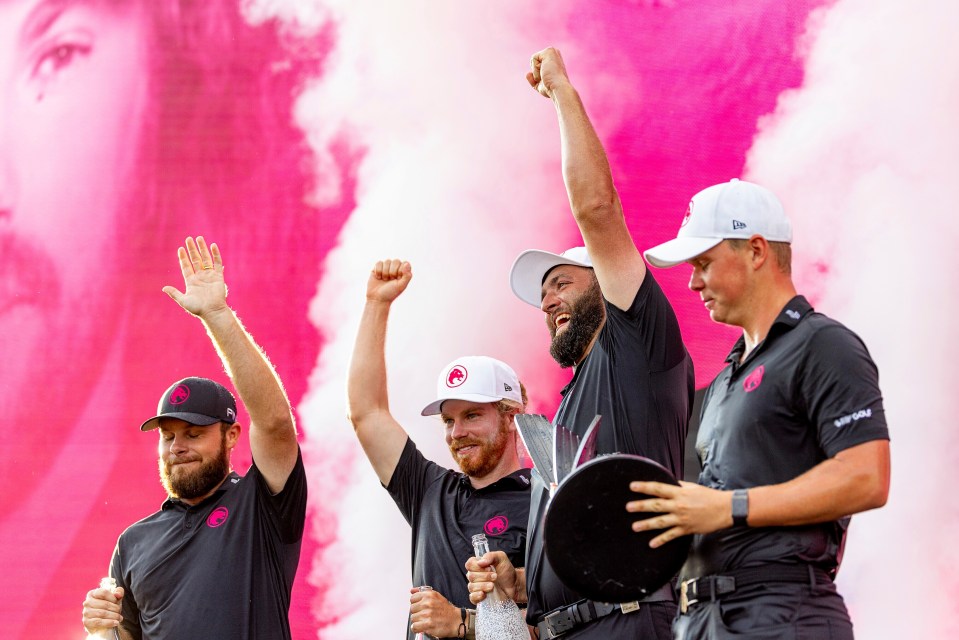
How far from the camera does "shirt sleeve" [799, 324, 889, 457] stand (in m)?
2.01

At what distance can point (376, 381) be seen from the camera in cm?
364

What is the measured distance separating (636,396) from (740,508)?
32.7 inches

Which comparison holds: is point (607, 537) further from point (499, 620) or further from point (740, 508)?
point (499, 620)

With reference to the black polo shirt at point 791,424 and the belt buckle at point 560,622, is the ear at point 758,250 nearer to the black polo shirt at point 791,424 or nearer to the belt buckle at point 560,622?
the black polo shirt at point 791,424

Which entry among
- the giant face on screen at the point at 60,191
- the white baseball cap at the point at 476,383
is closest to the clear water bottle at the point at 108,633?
the white baseball cap at the point at 476,383

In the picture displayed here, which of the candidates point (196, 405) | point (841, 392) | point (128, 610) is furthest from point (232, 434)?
point (841, 392)

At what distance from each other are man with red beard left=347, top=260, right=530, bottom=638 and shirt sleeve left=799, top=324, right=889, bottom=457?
1297 millimetres

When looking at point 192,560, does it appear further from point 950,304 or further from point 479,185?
point 950,304

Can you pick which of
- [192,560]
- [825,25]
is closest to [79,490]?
[192,560]

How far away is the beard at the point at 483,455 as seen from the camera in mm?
3424

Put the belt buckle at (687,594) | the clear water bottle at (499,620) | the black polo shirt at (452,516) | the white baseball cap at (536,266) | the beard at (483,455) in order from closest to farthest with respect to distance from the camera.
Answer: the belt buckle at (687,594) → the clear water bottle at (499,620) → the black polo shirt at (452,516) → the white baseball cap at (536,266) → the beard at (483,455)

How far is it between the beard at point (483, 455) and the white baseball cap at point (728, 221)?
4.13 feet

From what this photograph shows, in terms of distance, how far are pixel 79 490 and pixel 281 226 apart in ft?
4.79

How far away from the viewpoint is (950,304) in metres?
4.03
